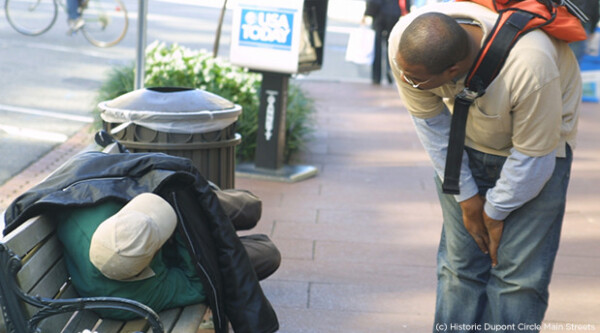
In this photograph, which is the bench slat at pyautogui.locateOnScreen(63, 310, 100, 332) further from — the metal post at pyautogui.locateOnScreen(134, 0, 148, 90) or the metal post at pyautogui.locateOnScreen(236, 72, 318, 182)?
the metal post at pyautogui.locateOnScreen(236, 72, 318, 182)

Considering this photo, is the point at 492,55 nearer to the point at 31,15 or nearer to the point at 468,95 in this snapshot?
the point at 468,95

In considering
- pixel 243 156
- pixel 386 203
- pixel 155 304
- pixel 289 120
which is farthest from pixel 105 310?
pixel 289 120

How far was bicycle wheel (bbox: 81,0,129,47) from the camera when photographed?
14188mm

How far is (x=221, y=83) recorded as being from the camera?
700cm

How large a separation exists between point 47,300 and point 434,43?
1.48 m

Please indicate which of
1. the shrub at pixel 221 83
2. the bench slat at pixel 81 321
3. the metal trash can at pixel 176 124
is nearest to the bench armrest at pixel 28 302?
the bench slat at pixel 81 321

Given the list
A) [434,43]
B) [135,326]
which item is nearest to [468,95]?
[434,43]

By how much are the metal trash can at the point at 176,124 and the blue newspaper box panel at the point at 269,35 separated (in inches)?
79.2

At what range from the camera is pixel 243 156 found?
23.2 feet

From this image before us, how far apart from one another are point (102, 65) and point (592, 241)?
8788 mm

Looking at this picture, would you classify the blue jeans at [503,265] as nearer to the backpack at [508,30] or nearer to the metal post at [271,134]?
the backpack at [508,30]

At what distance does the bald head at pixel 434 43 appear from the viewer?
2506mm

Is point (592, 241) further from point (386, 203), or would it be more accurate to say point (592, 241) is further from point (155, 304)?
point (155, 304)

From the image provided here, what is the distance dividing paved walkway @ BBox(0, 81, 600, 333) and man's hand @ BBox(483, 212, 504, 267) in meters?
1.07
